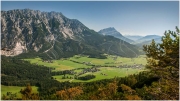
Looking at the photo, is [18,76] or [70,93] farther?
[18,76]

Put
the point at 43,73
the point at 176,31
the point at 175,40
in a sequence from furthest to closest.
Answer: the point at 43,73, the point at 175,40, the point at 176,31

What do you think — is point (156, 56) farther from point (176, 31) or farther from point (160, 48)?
point (176, 31)

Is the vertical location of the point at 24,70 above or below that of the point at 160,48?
below

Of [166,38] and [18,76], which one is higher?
[166,38]

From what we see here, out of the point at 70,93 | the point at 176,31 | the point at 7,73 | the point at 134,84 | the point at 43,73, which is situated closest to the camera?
the point at 176,31

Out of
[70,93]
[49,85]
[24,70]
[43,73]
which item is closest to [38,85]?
[49,85]

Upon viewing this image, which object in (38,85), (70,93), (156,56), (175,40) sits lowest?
(38,85)

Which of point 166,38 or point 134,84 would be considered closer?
point 166,38

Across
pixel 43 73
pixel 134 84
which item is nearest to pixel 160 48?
pixel 134 84

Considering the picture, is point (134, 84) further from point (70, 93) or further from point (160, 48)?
point (160, 48)
